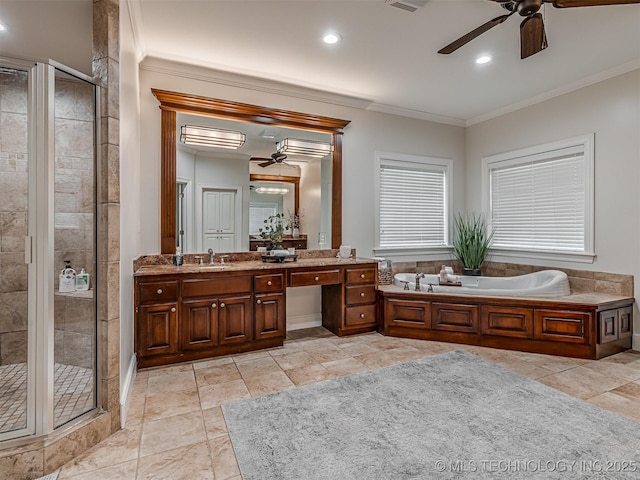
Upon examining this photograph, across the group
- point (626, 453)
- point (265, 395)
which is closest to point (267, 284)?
point (265, 395)

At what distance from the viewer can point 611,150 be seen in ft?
12.2

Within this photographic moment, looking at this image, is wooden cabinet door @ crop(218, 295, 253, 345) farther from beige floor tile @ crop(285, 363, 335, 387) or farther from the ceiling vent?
the ceiling vent

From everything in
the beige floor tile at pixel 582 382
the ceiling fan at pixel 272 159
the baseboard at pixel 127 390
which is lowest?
the beige floor tile at pixel 582 382

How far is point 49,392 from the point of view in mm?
1830

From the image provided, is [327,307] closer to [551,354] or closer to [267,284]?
[267,284]

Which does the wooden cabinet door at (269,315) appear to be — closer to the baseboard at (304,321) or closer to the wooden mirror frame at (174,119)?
the baseboard at (304,321)

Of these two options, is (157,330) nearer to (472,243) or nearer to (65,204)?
(65,204)

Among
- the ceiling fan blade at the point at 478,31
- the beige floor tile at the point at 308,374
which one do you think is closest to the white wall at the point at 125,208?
the beige floor tile at the point at 308,374

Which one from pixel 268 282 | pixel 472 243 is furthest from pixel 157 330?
pixel 472 243

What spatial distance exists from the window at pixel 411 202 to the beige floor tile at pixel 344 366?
1859 mm

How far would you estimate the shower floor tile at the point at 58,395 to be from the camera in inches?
72.9

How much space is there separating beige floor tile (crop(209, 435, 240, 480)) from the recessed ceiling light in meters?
3.22

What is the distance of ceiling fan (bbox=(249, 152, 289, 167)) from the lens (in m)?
4.05

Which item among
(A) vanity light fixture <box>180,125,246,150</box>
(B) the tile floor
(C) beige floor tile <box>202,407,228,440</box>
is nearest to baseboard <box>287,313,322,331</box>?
(B) the tile floor
